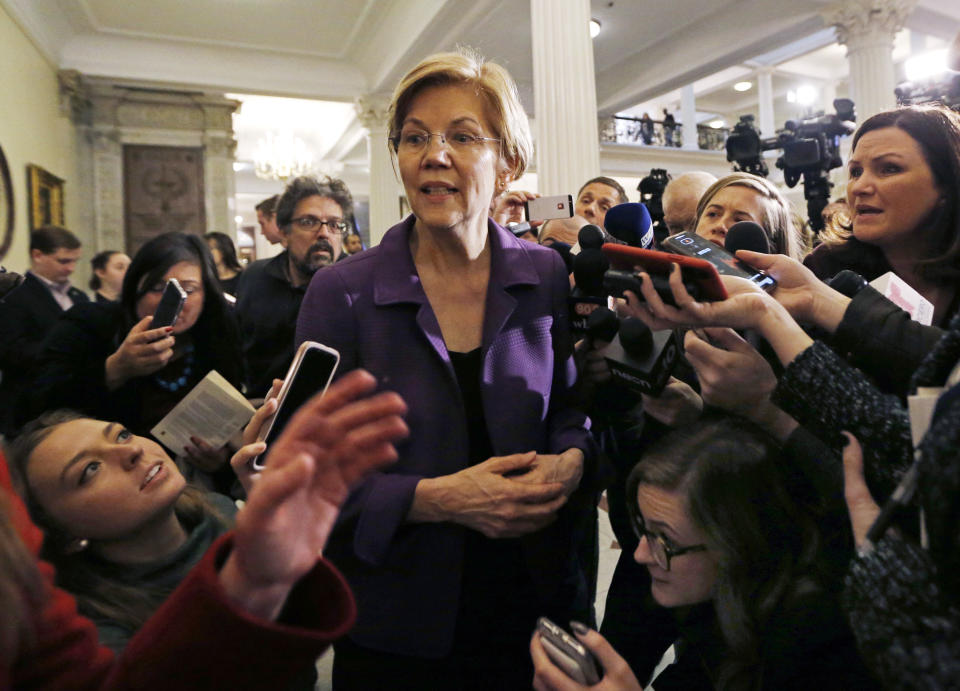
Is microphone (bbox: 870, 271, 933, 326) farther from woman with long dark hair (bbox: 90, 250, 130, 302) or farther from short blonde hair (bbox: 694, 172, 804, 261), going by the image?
woman with long dark hair (bbox: 90, 250, 130, 302)

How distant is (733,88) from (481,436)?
1720cm

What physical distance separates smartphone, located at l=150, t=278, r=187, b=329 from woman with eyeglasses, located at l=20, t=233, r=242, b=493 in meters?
0.02

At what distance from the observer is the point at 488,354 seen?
1.17 metres

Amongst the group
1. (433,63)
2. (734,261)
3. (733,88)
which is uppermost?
(733,88)

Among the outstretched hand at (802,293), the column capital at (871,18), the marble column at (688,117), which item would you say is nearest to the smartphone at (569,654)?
the outstretched hand at (802,293)

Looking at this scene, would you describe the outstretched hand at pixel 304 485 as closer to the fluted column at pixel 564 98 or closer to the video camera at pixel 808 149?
the video camera at pixel 808 149

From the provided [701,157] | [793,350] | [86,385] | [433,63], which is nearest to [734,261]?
[793,350]

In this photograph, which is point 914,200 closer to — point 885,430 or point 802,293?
point 802,293

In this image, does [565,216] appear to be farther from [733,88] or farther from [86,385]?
[733,88]

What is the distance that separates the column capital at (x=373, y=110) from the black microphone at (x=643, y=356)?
909 centimetres

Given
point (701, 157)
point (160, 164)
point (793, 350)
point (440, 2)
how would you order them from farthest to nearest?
point (701, 157)
point (160, 164)
point (440, 2)
point (793, 350)

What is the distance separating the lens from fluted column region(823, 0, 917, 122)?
6684 mm

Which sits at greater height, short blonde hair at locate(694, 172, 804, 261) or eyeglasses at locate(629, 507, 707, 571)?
short blonde hair at locate(694, 172, 804, 261)

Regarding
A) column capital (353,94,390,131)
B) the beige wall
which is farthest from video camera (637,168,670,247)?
column capital (353,94,390,131)
